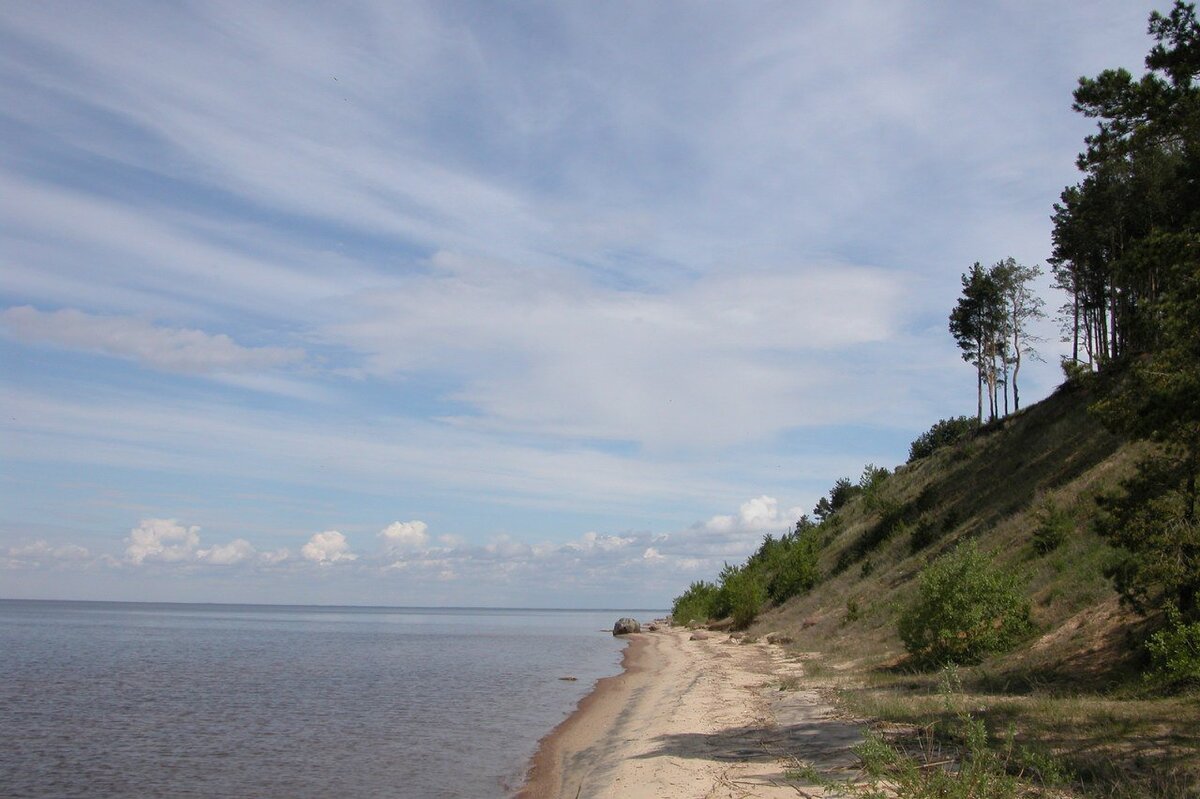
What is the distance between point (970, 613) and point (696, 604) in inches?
2597

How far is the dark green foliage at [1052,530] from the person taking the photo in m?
30.1

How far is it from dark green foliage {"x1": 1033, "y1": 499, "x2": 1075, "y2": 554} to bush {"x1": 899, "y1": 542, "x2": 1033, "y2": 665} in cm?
700

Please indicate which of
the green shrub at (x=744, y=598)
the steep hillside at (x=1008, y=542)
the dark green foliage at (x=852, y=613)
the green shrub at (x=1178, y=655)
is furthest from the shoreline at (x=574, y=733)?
the green shrub at (x=744, y=598)

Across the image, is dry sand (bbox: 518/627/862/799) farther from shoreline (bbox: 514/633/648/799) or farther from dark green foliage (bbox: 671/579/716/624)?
dark green foliage (bbox: 671/579/716/624)

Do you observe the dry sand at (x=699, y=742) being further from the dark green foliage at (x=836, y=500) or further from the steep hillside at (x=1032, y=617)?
the dark green foliage at (x=836, y=500)

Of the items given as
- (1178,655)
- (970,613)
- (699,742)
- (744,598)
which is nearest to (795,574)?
(744,598)

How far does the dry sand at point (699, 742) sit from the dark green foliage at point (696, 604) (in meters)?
48.4

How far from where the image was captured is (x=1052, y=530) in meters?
30.4

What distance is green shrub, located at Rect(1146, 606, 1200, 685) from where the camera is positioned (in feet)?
42.6

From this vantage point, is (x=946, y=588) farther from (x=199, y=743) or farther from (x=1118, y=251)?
(x=1118, y=251)

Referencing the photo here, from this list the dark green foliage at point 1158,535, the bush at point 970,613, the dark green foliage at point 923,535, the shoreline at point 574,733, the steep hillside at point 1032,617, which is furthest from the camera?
the dark green foliage at point 923,535

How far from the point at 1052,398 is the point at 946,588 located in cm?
3260

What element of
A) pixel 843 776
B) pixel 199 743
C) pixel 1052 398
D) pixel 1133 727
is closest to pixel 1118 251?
pixel 1052 398

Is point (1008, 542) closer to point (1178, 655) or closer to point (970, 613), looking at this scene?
point (970, 613)
